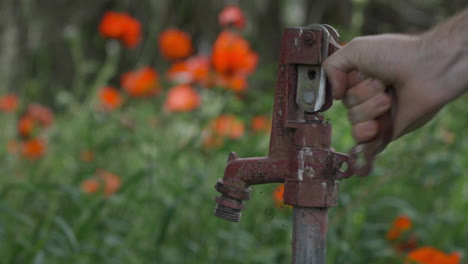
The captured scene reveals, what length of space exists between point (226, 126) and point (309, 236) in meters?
1.33

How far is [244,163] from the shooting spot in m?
1.18

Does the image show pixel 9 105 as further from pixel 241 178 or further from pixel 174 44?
pixel 241 178

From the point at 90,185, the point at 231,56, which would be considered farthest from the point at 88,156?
the point at 231,56

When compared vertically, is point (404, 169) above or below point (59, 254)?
above

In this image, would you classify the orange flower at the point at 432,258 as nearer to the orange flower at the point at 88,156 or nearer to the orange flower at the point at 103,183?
the orange flower at the point at 103,183

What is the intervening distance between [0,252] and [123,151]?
30.1 inches

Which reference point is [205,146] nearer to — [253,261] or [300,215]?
Answer: [253,261]

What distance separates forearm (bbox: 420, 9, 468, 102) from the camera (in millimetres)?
1002

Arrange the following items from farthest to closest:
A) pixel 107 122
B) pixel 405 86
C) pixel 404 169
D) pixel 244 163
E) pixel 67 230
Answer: pixel 107 122, pixel 404 169, pixel 67 230, pixel 244 163, pixel 405 86

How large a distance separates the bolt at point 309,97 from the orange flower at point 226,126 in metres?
1.32

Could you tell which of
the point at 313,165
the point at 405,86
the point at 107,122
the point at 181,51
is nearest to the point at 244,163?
the point at 313,165

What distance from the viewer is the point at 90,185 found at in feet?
8.13

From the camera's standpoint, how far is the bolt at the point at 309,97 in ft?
3.64

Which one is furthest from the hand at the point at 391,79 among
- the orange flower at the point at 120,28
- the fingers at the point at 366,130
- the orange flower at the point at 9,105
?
the orange flower at the point at 9,105
